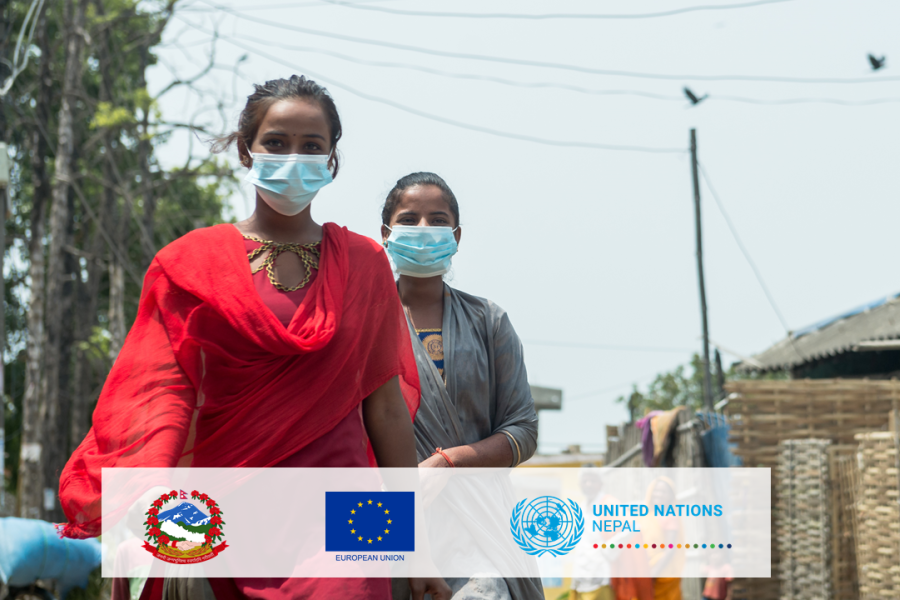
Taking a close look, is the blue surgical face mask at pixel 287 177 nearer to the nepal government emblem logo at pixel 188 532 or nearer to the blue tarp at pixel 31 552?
the nepal government emblem logo at pixel 188 532

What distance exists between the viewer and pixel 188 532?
7.59ft

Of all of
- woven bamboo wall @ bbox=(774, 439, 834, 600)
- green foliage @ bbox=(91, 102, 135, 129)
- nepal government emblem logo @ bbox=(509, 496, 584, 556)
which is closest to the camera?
nepal government emblem logo @ bbox=(509, 496, 584, 556)

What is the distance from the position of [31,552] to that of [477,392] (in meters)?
7.27

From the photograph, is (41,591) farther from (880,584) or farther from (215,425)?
(215,425)

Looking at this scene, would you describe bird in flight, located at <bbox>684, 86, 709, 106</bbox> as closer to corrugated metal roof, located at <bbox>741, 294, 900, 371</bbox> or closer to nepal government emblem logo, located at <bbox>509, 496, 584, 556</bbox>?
corrugated metal roof, located at <bbox>741, 294, 900, 371</bbox>

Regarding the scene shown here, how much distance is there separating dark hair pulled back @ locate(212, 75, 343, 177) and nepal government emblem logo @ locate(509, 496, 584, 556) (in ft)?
5.07

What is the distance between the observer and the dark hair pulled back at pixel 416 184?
12.5 feet

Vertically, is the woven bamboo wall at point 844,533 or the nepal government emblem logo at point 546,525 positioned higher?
the nepal government emblem logo at point 546,525

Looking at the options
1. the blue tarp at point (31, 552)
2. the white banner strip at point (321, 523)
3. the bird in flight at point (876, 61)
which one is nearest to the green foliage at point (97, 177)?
the blue tarp at point (31, 552)

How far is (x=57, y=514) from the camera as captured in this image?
58.1ft

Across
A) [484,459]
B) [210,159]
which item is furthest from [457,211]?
[210,159]

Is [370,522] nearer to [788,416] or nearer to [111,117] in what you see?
[788,416]

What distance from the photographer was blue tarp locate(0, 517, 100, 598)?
9.07 m

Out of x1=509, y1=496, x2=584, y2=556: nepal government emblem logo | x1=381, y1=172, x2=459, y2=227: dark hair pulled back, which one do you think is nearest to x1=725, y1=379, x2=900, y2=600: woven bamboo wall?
x1=509, y1=496, x2=584, y2=556: nepal government emblem logo
